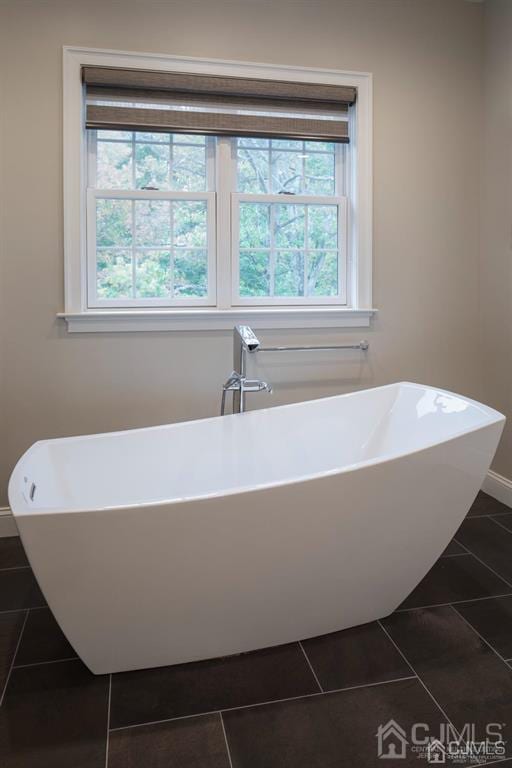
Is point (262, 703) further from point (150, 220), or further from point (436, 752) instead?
point (150, 220)

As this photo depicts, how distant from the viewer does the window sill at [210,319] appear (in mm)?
2883

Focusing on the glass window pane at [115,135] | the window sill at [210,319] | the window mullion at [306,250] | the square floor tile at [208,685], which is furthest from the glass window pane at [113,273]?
the square floor tile at [208,685]

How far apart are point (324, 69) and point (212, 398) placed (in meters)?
1.82

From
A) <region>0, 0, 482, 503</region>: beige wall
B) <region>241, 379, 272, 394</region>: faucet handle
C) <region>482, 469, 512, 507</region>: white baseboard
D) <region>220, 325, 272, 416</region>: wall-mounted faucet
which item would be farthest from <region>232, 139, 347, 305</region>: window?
<region>482, 469, 512, 507</region>: white baseboard

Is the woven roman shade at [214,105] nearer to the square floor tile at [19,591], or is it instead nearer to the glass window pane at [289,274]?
the glass window pane at [289,274]

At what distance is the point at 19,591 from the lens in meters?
2.37

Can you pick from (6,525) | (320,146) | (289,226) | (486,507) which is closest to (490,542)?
(486,507)

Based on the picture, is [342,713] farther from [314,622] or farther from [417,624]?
[417,624]

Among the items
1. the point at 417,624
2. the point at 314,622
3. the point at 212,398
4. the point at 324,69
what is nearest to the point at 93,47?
the point at 324,69

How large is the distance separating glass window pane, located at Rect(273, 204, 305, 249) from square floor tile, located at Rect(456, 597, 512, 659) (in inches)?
78.9

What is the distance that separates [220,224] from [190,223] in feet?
0.52

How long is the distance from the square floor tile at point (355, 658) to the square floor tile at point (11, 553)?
1380mm

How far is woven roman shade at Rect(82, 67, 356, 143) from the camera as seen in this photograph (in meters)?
2.83

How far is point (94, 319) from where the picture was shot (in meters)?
2.88
